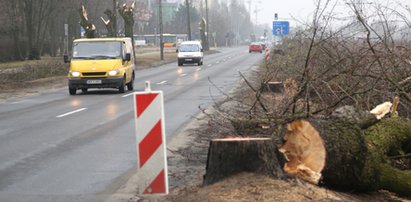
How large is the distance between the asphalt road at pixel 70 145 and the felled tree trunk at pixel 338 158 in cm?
220

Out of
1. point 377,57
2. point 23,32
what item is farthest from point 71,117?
point 23,32

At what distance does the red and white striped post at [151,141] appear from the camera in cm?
592

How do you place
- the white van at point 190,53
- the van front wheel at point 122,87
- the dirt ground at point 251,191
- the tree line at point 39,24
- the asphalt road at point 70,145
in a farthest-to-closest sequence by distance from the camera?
the white van at point 190,53, the tree line at point 39,24, the van front wheel at point 122,87, the asphalt road at point 70,145, the dirt ground at point 251,191

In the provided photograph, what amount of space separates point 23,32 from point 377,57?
164 ft

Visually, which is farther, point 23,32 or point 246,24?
point 246,24

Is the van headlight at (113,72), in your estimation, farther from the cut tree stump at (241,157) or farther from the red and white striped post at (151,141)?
the red and white striped post at (151,141)

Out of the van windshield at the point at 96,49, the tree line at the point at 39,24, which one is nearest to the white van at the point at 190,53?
the tree line at the point at 39,24

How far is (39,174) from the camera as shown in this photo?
28.2 ft

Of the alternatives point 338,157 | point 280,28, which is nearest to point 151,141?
point 338,157

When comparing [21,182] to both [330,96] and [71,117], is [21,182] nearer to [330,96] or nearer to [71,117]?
[330,96]

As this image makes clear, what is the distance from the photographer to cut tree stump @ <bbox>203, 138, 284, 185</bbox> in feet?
22.3

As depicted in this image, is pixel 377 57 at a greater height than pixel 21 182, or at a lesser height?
greater

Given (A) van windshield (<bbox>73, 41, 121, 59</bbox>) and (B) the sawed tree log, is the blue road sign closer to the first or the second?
(A) van windshield (<bbox>73, 41, 121, 59</bbox>)

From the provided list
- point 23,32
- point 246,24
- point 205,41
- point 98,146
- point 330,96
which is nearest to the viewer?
point 330,96
